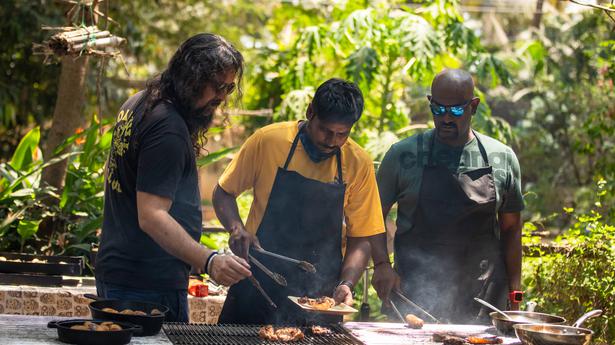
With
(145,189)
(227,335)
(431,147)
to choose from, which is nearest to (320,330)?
(227,335)

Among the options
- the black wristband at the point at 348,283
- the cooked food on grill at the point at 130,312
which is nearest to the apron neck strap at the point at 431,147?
the black wristband at the point at 348,283

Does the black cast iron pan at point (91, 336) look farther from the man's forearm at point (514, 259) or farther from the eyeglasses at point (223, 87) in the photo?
the man's forearm at point (514, 259)

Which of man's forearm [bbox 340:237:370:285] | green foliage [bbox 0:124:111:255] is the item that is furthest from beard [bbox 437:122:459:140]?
green foliage [bbox 0:124:111:255]

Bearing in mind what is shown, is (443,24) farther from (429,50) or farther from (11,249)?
(11,249)

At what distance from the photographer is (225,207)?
4516 mm

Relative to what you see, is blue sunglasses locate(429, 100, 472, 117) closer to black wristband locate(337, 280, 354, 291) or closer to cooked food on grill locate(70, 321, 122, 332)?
black wristband locate(337, 280, 354, 291)

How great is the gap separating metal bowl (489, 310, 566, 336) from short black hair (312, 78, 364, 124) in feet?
3.93

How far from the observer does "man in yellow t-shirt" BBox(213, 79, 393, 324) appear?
4.46m

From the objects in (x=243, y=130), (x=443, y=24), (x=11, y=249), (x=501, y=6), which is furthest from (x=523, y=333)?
(x=501, y=6)

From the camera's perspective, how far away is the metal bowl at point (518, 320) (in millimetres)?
4000

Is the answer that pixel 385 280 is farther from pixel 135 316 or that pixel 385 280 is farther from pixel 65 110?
pixel 65 110

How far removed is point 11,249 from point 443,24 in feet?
15.2

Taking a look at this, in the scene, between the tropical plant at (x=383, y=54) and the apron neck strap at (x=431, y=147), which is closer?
the apron neck strap at (x=431, y=147)

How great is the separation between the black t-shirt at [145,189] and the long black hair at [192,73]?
78 mm
